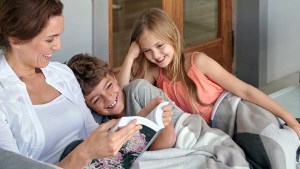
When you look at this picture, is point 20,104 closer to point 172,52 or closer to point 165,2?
point 172,52

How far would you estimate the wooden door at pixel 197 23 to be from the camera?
3.29 metres

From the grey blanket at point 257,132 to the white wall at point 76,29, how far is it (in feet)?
2.92

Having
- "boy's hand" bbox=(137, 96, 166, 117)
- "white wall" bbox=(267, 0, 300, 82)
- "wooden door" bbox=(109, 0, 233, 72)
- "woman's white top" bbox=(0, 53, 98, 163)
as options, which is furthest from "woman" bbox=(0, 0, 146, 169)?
"white wall" bbox=(267, 0, 300, 82)

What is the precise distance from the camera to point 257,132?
78.2 inches

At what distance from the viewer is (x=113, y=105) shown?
2.06 m

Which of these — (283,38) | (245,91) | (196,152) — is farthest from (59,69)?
(283,38)

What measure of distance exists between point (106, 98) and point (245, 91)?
56cm

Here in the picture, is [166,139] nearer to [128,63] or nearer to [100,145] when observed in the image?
[100,145]

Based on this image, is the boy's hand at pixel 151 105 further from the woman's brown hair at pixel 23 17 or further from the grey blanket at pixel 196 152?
the woman's brown hair at pixel 23 17

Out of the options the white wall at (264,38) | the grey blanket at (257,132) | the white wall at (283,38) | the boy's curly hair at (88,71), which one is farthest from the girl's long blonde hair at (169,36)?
the white wall at (283,38)

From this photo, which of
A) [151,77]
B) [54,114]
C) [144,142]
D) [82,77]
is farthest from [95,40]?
[144,142]

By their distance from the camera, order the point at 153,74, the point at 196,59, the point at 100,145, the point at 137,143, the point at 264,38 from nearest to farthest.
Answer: the point at 100,145
the point at 137,143
the point at 196,59
the point at 153,74
the point at 264,38

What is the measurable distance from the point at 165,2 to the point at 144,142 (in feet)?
6.47

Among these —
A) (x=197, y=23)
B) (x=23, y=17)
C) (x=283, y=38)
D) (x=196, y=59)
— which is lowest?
(x=283, y=38)
